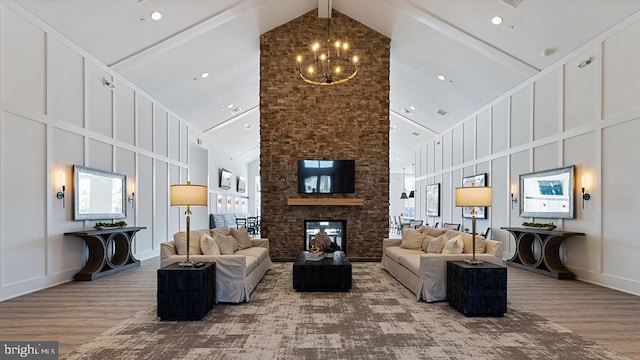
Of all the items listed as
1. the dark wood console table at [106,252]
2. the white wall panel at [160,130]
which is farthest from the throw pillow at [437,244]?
the white wall panel at [160,130]

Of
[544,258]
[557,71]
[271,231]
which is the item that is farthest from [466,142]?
[271,231]

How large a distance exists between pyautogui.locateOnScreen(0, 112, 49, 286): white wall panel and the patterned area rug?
2.15 meters

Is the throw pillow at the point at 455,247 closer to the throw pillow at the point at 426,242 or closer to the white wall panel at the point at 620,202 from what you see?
the throw pillow at the point at 426,242

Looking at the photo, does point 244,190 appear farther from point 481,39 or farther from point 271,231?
point 481,39

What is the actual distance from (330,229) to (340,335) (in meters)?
5.32

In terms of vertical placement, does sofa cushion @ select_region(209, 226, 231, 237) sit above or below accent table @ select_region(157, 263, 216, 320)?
above

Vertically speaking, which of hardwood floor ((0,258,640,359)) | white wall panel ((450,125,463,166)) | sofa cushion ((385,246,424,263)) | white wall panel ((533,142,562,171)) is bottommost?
hardwood floor ((0,258,640,359))

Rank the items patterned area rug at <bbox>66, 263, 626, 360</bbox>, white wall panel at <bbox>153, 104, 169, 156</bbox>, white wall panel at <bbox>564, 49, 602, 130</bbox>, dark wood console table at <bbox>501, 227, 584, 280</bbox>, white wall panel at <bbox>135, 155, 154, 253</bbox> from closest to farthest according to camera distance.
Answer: patterned area rug at <bbox>66, 263, 626, 360</bbox> → white wall panel at <bbox>564, 49, 602, 130</bbox> → dark wood console table at <bbox>501, 227, 584, 280</bbox> → white wall panel at <bbox>135, 155, 154, 253</bbox> → white wall panel at <bbox>153, 104, 169, 156</bbox>

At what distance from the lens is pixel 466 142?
11.3 m

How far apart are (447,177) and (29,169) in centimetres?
1092

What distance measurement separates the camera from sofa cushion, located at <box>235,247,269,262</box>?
20.8 ft

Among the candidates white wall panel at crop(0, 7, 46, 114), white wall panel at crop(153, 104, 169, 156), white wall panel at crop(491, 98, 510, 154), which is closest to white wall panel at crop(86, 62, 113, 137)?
white wall panel at crop(0, 7, 46, 114)

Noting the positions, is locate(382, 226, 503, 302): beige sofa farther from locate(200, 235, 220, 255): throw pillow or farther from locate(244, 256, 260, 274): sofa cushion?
locate(200, 235, 220, 255): throw pillow

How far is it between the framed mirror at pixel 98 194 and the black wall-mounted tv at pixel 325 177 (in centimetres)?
359
